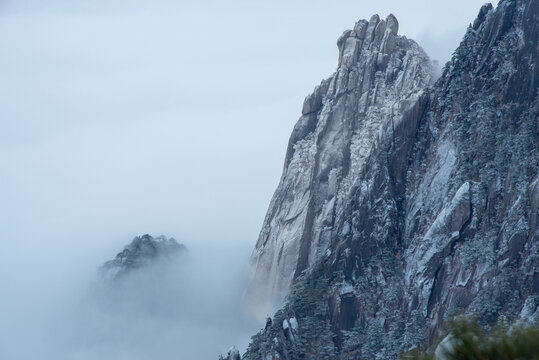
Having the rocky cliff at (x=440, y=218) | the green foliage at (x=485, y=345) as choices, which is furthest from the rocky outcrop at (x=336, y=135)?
the green foliage at (x=485, y=345)

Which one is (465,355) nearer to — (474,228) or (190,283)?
(474,228)

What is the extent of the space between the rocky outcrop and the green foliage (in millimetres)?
103608

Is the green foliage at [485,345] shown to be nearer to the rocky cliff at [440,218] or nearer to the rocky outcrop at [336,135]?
the rocky cliff at [440,218]

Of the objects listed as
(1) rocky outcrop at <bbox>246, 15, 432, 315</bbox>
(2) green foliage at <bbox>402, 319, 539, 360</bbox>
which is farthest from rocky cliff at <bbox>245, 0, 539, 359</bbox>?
(2) green foliage at <bbox>402, 319, 539, 360</bbox>

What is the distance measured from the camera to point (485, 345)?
2730 centimetres

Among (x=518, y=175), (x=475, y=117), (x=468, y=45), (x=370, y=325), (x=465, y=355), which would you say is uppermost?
(x=468, y=45)

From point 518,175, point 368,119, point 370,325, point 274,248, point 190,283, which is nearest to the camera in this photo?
point 518,175

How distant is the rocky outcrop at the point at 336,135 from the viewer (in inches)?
5325

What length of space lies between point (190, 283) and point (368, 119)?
207 ft

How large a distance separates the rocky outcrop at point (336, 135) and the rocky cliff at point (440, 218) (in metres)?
→ 4.49

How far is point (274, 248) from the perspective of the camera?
146 m

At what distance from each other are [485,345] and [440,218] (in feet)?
274

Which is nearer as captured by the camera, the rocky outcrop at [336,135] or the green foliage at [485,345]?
the green foliage at [485,345]

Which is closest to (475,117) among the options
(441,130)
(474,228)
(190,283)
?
(441,130)
